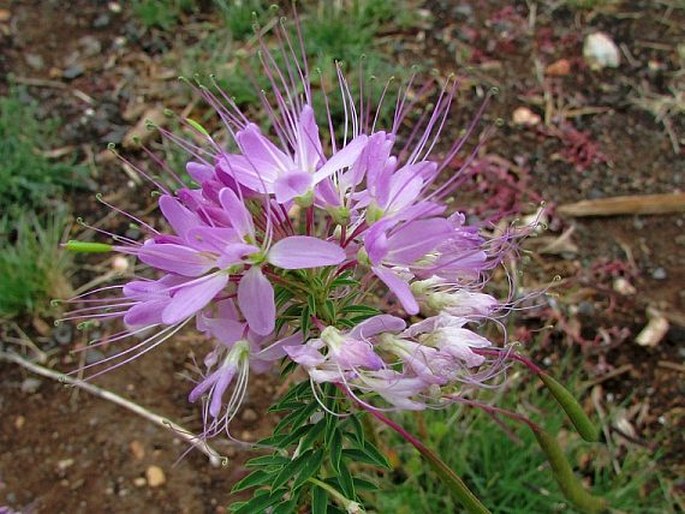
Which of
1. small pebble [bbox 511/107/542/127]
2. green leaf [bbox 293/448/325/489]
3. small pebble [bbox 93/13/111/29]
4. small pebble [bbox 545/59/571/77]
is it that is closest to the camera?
green leaf [bbox 293/448/325/489]

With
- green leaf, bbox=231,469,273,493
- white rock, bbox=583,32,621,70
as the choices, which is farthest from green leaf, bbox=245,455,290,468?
white rock, bbox=583,32,621,70

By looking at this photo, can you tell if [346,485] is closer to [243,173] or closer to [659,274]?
[243,173]

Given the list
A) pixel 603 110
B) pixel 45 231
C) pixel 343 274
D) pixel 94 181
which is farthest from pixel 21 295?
pixel 603 110

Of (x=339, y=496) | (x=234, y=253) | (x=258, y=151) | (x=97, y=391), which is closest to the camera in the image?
(x=234, y=253)

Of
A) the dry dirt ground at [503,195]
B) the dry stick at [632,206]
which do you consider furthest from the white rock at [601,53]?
the dry stick at [632,206]

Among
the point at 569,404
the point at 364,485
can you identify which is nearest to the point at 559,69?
the point at 569,404

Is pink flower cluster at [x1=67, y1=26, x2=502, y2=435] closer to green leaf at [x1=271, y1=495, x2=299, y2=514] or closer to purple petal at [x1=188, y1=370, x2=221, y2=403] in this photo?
purple petal at [x1=188, y1=370, x2=221, y2=403]

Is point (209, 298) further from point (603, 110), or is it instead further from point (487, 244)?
point (603, 110)
